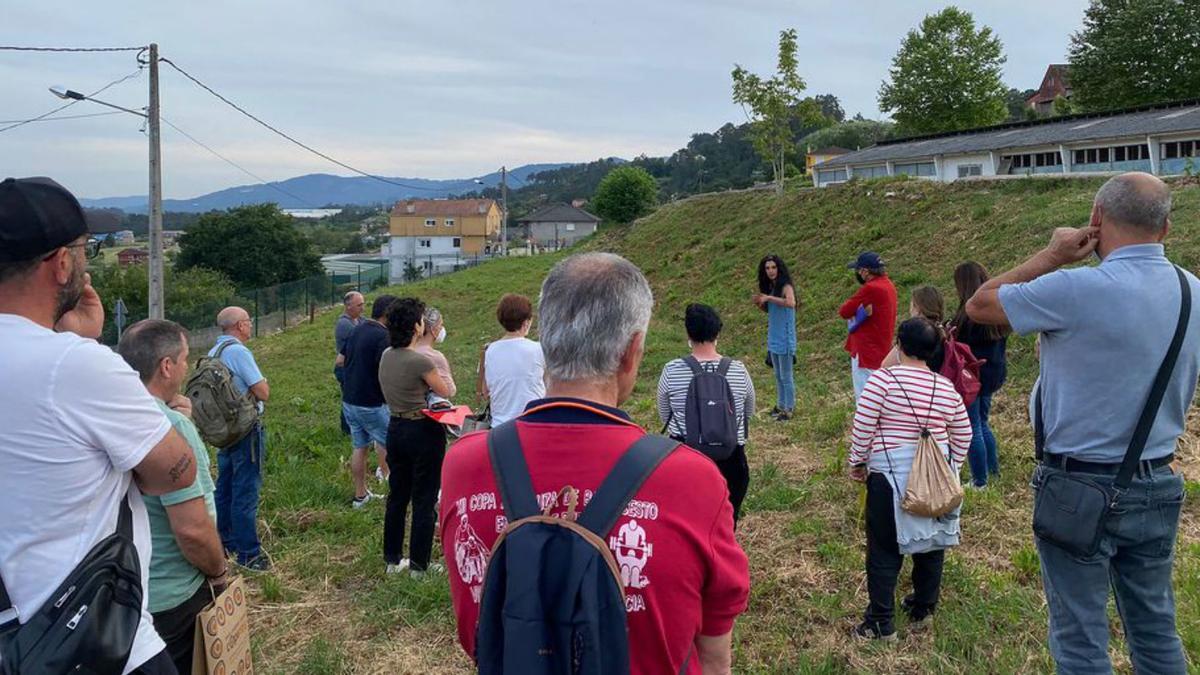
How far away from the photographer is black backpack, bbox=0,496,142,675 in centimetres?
175

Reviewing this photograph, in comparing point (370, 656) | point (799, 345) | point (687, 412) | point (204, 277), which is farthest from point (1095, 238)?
point (204, 277)

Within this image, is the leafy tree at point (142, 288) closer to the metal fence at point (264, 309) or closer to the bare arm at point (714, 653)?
the metal fence at point (264, 309)

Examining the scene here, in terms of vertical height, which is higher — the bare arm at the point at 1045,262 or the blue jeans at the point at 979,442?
the bare arm at the point at 1045,262

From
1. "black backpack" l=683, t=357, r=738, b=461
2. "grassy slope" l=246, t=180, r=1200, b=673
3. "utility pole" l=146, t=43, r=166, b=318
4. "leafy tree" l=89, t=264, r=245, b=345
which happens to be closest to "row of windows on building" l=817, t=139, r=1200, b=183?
"grassy slope" l=246, t=180, r=1200, b=673

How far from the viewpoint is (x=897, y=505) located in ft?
12.7

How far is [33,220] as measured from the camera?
1.88m

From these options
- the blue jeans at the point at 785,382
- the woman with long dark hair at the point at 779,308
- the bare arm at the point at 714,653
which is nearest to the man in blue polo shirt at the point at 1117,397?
the bare arm at the point at 714,653

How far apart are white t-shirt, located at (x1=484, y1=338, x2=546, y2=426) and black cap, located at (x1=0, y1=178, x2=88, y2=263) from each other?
2990 mm

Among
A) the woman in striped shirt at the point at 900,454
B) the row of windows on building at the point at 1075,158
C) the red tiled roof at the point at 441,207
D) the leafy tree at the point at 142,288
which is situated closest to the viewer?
the woman in striped shirt at the point at 900,454

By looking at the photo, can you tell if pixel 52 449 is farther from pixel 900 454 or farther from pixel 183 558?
pixel 900 454

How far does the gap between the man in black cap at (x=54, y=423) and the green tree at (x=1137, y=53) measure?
140 feet

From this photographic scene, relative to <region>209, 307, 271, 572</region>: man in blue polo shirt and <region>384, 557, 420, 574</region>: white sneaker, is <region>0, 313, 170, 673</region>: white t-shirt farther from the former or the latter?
<region>209, 307, 271, 572</region>: man in blue polo shirt

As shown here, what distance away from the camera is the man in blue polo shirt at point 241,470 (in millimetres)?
5414

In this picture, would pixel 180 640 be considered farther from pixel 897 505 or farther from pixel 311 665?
pixel 897 505
